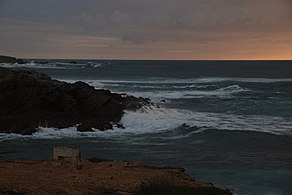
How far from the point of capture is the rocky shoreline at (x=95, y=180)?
1088 centimetres

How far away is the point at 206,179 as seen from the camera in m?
16.9

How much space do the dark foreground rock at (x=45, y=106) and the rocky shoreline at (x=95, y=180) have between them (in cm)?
1266

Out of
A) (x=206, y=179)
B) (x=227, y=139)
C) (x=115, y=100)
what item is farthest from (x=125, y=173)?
(x=115, y=100)

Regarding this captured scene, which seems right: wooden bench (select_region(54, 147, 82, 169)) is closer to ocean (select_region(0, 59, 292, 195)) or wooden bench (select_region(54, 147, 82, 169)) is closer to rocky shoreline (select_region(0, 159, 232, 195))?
rocky shoreline (select_region(0, 159, 232, 195))

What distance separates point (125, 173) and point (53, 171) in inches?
71.2

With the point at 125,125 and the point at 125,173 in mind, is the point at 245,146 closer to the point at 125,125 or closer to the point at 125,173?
the point at 125,125

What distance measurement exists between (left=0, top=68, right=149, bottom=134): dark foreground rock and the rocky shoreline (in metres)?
12.7

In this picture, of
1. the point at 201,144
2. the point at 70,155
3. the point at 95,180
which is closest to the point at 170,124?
the point at 201,144

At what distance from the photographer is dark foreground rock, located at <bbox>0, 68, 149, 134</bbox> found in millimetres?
27016

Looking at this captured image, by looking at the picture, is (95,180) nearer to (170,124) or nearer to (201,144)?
(201,144)

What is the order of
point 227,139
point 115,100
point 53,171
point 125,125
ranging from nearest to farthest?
point 53,171, point 227,139, point 125,125, point 115,100

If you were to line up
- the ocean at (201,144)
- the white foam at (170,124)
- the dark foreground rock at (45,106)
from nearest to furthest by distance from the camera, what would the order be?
the ocean at (201,144), the white foam at (170,124), the dark foreground rock at (45,106)

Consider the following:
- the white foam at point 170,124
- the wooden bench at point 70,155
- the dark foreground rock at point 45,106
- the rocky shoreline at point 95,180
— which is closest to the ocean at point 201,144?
the white foam at point 170,124

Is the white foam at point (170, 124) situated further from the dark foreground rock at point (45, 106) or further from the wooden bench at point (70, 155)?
the wooden bench at point (70, 155)
